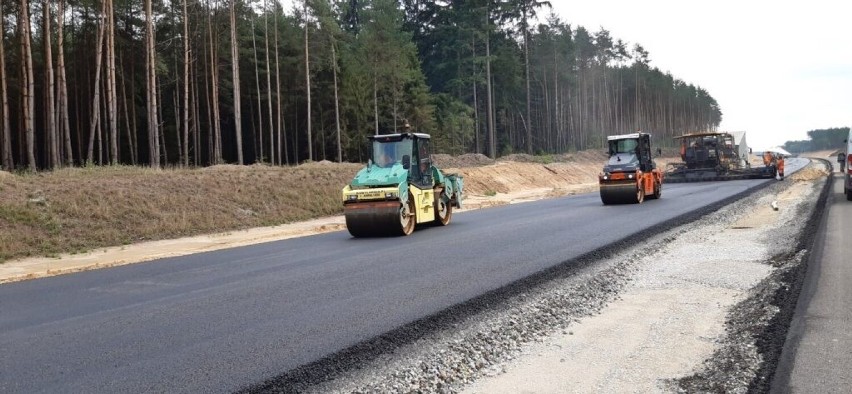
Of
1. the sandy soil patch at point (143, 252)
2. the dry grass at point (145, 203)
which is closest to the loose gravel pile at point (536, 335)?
the sandy soil patch at point (143, 252)

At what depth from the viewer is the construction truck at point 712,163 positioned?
3378 centimetres

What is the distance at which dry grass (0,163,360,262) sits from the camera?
1457cm

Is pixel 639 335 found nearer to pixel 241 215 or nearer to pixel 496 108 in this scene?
pixel 241 215

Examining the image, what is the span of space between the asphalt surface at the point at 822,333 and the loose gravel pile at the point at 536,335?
130 millimetres

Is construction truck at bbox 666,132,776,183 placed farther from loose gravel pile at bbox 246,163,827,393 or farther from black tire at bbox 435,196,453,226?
loose gravel pile at bbox 246,163,827,393

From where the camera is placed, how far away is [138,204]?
17.2 meters

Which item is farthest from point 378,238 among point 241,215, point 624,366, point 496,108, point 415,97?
point 496,108

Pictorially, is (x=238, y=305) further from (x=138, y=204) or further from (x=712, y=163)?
(x=712, y=163)

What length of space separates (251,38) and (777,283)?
3790 cm

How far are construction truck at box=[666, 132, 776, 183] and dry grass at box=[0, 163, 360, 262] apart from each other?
1943 cm

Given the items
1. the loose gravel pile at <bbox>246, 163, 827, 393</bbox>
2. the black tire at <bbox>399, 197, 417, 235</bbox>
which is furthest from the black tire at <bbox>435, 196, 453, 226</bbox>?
the loose gravel pile at <bbox>246, 163, 827, 393</bbox>

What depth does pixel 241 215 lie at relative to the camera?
19312mm

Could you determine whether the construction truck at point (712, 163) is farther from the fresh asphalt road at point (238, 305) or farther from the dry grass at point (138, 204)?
the fresh asphalt road at point (238, 305)

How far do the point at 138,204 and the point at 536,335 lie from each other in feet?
44.7
